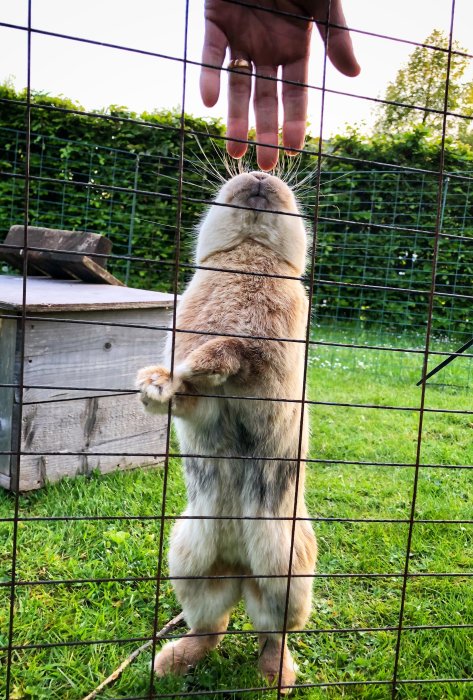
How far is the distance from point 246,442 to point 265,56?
4.49ft

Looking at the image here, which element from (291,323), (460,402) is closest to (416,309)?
(460,402)

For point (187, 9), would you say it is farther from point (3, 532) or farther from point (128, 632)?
point (3, 532)

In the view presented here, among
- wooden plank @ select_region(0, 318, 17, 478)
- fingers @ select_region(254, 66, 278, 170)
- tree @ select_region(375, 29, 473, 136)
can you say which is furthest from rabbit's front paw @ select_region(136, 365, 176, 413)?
tree @ select_region(375, 29, 473, 136)

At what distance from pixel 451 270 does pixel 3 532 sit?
712cm

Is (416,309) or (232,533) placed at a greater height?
(416,309)

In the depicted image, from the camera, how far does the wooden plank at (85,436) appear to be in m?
3.16

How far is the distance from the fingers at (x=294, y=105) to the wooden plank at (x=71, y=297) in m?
1.55

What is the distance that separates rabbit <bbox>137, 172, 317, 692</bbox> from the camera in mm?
2051

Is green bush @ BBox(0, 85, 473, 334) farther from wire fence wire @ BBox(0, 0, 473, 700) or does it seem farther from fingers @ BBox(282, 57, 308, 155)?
fingers @ BBox(282, 57, 308, 155)

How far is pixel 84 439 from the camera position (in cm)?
340

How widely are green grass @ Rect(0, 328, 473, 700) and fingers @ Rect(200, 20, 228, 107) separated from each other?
1162 millimetres

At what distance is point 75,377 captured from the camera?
3330mm

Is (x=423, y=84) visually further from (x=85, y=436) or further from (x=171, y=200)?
(x=85, y=436)

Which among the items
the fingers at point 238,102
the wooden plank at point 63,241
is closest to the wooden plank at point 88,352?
the wooden plank at point 63,241
